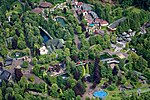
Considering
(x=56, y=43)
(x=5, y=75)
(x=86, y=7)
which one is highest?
(x=86, y=7)

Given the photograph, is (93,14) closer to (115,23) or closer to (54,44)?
(115,23)

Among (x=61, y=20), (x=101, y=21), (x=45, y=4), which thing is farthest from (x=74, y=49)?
(x=45, y=4)

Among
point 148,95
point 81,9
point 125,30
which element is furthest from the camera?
point 81,9

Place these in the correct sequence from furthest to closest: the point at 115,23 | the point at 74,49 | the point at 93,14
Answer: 1. the point at 93,14
2. the point at 115,23
3. the point at 74,49

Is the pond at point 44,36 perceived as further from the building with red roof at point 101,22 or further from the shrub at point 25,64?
the building with red roof at point 101,22

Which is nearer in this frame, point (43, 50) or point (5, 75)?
point (5, 75)

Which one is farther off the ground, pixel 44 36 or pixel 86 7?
pixel 86 7

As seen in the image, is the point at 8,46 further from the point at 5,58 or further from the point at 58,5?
the point at 58,5

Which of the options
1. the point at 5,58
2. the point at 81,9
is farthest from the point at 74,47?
the point at 81,9

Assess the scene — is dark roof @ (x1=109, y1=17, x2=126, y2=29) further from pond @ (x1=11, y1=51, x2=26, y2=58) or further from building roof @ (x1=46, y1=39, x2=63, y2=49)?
pond @ (x1=11, y1=51, x2=26, y2=58)
